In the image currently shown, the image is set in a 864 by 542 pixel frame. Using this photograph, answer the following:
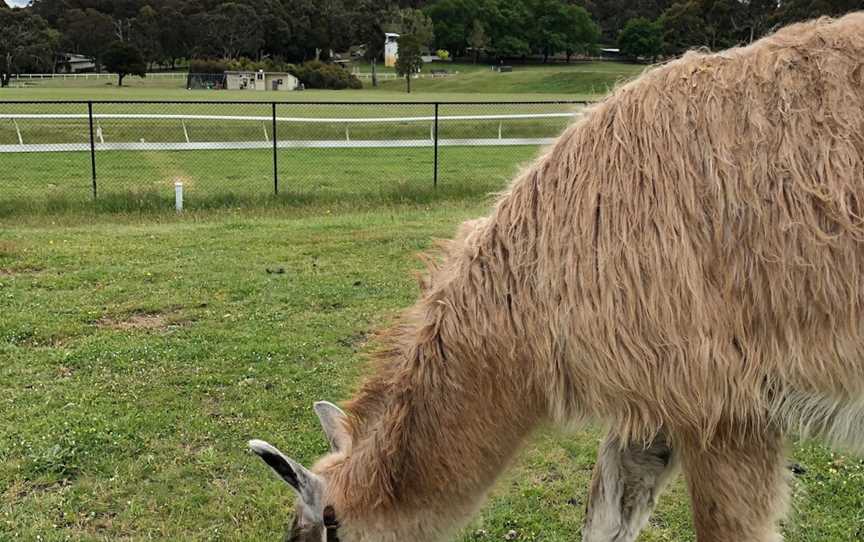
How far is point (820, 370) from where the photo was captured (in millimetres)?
2049

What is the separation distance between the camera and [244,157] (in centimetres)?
2178

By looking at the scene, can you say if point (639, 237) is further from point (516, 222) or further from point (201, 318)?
point (201, 318)

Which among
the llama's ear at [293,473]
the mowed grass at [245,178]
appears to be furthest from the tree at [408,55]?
the llama's ear at [293,473]

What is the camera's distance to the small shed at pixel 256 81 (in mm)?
72562

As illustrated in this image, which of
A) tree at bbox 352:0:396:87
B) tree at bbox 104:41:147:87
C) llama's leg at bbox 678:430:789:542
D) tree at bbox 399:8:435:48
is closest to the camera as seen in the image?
llama's leg at bbox 678:430:789:542

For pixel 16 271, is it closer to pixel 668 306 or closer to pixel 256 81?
pixel 668 306

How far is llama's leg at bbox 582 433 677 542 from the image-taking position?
280 centimetres

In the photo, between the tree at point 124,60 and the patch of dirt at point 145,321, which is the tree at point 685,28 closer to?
the patch of dirt at point 145,321

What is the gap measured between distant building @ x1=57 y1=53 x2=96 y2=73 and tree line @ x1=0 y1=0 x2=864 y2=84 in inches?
44.6

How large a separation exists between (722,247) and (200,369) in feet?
14.6

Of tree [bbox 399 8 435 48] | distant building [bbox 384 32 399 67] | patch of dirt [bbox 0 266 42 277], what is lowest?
patch of dirt [bbox 0 266 42 277]

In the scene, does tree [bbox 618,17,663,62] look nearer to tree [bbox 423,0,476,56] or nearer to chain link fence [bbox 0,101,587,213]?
chain link fence [bbox 0,101,587,213]

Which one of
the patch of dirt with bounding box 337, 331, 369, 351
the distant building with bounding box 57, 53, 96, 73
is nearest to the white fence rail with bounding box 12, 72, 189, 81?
the distant building with bounding box 57, 53, 96, 73

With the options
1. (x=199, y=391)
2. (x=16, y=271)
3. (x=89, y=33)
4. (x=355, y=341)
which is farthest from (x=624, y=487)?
(x=89, y=33)
